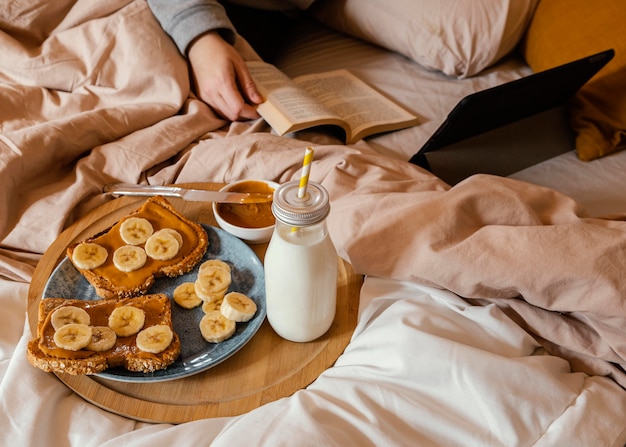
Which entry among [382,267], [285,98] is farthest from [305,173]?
[285,98]

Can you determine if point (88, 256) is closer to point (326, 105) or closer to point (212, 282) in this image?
point (212, 282)

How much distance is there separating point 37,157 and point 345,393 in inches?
24.9

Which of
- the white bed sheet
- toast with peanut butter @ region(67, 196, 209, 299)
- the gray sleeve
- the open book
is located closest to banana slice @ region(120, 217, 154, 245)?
toast with peanut butter @ region(67, 196, 209, 299)

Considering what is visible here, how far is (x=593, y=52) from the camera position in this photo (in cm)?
121

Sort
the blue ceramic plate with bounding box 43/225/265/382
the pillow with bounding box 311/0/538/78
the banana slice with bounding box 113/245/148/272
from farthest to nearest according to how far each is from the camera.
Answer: the pillow with bounding box 311/0/538/78
the banana slice with bounding box 113/245/148/272
the blue ceramic plate with bounding box 43/225/265/382

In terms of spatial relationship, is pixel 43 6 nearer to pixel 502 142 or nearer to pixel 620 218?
pixel 502 142

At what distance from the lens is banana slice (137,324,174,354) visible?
26.9 inches

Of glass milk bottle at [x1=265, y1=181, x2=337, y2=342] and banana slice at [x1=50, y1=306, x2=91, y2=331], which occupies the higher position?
glass milk bottle at [x1=265, y1=181, x2=337, y2=342]

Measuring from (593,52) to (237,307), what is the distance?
3.17ft

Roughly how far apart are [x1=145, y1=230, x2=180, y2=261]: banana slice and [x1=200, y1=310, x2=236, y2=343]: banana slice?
12 centimetres

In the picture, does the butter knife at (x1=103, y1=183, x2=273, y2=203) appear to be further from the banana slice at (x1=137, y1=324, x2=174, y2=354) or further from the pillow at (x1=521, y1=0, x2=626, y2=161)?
the pillow at (x1=521, y1=0, x2=626, y2=161)

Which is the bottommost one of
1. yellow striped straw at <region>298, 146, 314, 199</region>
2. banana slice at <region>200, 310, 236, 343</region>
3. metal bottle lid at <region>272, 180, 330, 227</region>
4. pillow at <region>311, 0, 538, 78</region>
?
banana slice at <region>200, 310, 236, 343</region>

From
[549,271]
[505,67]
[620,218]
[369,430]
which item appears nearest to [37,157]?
[369,430]

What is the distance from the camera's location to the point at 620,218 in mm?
828
